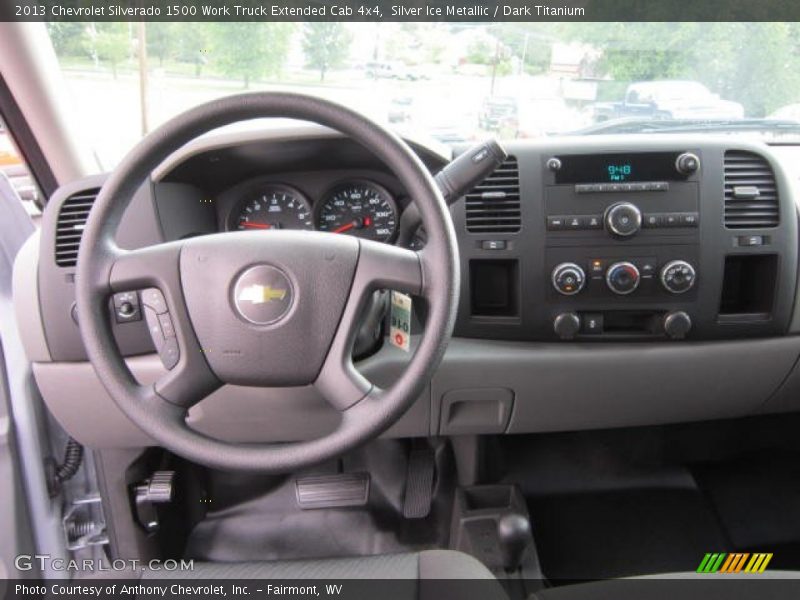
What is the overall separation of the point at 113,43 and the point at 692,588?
5.51ft

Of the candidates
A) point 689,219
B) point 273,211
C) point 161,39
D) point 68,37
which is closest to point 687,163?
point 689,219

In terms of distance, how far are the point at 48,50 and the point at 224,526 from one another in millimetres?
1385

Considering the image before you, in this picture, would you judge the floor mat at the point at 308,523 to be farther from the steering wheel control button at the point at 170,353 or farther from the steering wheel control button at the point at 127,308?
the steering wheel control button at the point at 170,353

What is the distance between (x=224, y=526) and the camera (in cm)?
191

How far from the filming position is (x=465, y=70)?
146 cm

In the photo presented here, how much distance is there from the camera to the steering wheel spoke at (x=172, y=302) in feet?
3.51

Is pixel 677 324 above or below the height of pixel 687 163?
below

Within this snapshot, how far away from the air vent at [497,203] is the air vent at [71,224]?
2.82 feet

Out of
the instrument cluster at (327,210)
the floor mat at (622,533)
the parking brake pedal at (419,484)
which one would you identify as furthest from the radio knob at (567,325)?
the floor mat at (622,533)

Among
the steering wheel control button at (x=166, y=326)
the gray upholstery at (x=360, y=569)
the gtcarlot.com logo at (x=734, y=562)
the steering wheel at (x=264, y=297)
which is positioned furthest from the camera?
the gtcarlot.com logo at (x=734, y=562)

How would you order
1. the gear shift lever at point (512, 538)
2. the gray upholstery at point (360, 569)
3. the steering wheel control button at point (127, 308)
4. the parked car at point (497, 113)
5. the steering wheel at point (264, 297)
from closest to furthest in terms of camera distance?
the steering wheel at point (264, 297) → the gray upholstery at point (360, 569) → the steering wheel control button at point (127, 308) → the parked car at point (497, 113) → the gear shift lever at point (512, 538)

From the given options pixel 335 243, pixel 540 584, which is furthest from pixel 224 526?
pixel 335 243

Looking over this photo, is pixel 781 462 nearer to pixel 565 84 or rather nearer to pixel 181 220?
pixel 565 84

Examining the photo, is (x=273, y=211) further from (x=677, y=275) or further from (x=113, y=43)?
(x=677, y=275)
